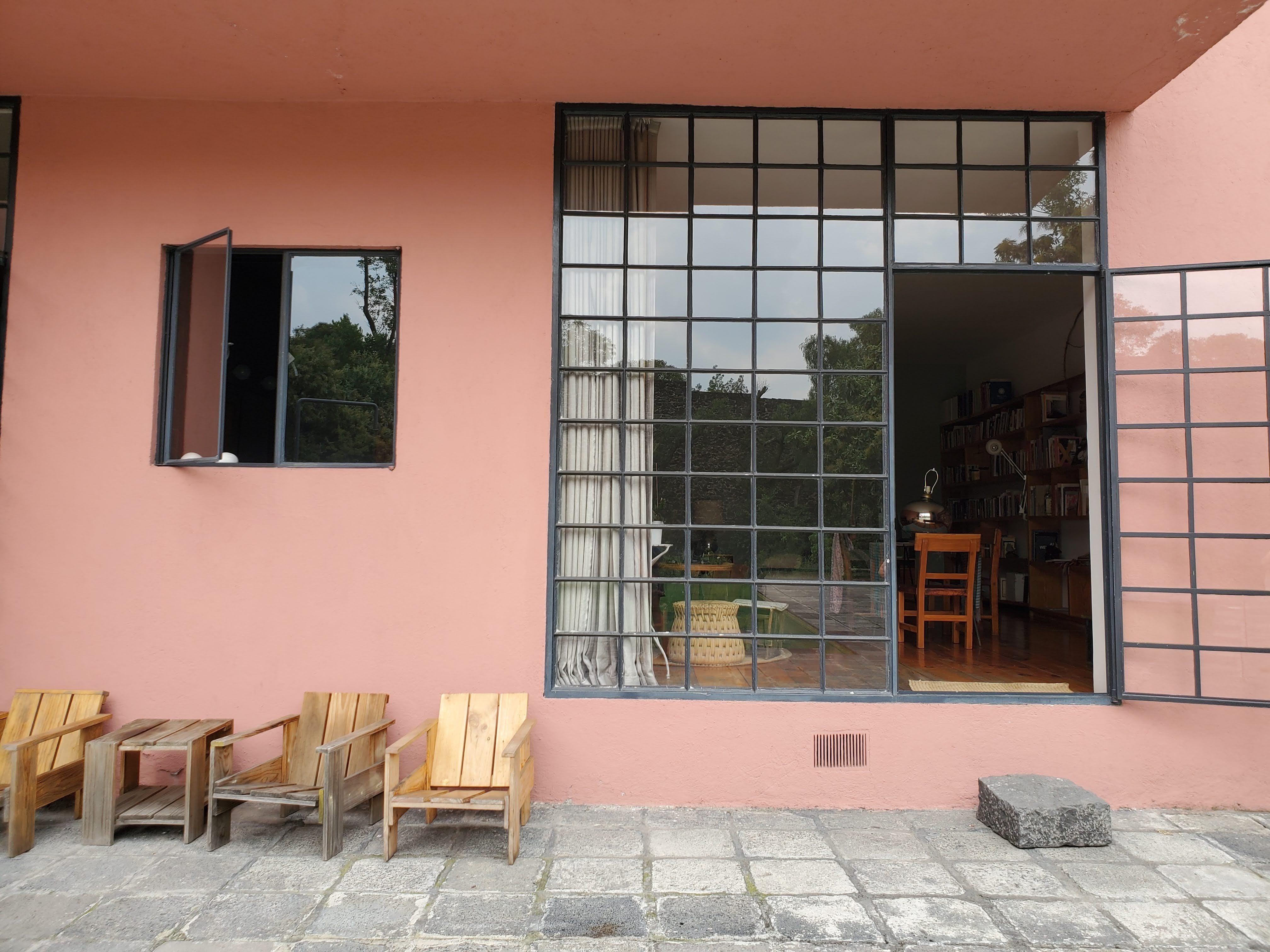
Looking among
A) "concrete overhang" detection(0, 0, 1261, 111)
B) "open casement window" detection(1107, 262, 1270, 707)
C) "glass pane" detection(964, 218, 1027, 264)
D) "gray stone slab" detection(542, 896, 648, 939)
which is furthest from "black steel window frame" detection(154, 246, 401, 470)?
"open casement window" detection(1107, 262, 1270, 707)

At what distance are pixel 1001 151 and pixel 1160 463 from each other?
176 centimetres

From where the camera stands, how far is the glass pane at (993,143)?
379 cm

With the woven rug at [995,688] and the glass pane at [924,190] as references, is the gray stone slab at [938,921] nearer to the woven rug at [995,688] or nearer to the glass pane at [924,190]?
the woven rug at [995,688]

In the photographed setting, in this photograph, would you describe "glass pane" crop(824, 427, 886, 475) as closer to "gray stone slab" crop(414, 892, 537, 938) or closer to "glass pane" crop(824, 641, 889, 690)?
"glass pane" crop(824, 641, 889, 690)

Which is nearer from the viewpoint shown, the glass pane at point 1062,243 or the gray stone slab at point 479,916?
the gray stone slab at point 479,916

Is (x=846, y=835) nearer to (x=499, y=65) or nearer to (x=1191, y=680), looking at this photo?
(x=1191, y=680)

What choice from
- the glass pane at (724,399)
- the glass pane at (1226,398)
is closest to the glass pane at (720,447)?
the glass pane at (724,399)

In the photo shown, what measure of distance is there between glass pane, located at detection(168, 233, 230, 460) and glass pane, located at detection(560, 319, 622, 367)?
1.00m

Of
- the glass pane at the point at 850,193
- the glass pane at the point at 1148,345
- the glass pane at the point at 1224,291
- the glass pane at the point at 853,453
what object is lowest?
the glass pane at the point at 853,453

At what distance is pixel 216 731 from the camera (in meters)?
3.30

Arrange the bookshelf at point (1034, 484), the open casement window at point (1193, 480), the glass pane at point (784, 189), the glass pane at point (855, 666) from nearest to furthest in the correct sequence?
the open casement window at point (1193, 480)
the glass pane at point (855, 666)
the glass pane at point (784, 189)
the bookshelf at point (1034, 484)

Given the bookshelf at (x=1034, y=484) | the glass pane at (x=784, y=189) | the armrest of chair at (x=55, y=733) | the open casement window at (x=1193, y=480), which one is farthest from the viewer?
the bookshelf at (x=1034, y=484)

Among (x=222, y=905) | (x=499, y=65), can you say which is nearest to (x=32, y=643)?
(x=222, y=905)

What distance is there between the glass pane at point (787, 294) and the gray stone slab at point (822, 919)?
259 cm
